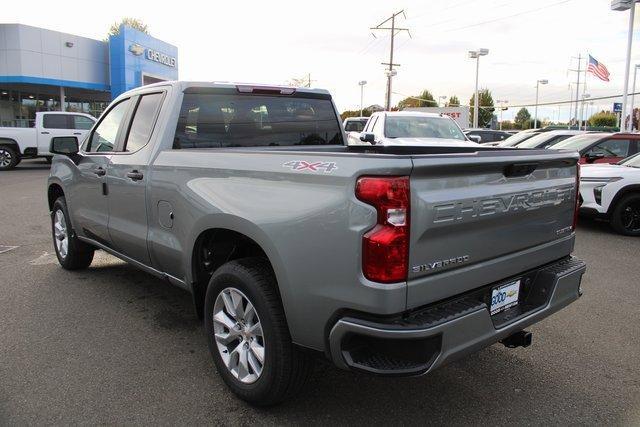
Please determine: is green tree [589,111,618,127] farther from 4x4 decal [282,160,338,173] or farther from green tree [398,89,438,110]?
4x4 decal [282,160,338,173]

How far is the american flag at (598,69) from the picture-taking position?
3288 cm

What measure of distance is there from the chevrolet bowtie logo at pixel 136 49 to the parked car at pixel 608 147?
29092 millimetres

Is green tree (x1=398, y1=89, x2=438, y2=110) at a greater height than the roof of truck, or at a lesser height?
greater

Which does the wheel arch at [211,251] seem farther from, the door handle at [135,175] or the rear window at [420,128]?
the rear window at [420,128]

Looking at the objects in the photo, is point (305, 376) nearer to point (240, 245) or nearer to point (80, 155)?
point (240, 245)

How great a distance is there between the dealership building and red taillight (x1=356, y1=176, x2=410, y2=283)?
1234 inches

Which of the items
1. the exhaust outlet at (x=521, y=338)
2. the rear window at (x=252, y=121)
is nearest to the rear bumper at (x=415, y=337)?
the exhaust outlet at (x=521, y=338)

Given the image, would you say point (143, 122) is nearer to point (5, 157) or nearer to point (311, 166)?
point (311, 166)

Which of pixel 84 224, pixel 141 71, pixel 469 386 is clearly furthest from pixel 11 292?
pixel 141 71

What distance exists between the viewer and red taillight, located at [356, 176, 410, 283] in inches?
92.5

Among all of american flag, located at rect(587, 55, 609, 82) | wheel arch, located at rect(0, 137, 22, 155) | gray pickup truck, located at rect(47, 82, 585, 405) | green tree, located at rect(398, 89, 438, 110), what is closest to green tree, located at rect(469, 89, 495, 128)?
green tree, located at rect(398, 89, 438, 110)

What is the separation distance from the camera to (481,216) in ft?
8.71

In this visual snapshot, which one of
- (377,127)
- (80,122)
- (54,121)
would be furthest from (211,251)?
(80,122)

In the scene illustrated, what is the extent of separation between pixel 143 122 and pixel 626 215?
746 cm
